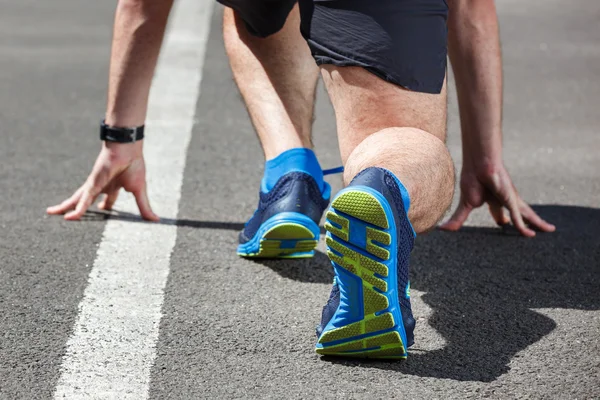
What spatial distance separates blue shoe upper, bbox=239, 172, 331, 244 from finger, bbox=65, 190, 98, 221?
2.27 ft

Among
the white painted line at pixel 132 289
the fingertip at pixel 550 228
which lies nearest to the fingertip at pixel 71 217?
the white painted line at pixel 132 289

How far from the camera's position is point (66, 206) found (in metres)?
3.84

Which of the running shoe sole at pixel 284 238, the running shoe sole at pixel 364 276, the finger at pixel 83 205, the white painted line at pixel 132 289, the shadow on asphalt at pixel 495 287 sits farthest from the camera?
the finger at pixel 83 205

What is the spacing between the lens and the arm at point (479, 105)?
3.67 meters

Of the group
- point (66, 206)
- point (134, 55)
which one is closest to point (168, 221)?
point (66, 206)

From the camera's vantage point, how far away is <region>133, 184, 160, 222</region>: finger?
3.76 meters

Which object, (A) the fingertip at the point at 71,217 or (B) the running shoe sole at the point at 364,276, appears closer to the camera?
(B) the running shoe sole at the point at 364,276

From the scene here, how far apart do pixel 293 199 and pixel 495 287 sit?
0.66 metres

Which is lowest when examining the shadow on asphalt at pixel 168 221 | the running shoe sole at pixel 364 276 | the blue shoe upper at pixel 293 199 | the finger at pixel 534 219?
the shadow on asphalt at pixel 168 221

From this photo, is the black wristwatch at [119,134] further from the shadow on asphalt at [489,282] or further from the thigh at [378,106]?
the thigh at [378,106]

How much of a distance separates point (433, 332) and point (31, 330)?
1.03 meters

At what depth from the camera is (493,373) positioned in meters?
2.53

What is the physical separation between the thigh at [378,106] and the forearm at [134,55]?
97cm

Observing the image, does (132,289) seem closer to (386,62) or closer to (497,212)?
(386,62)
